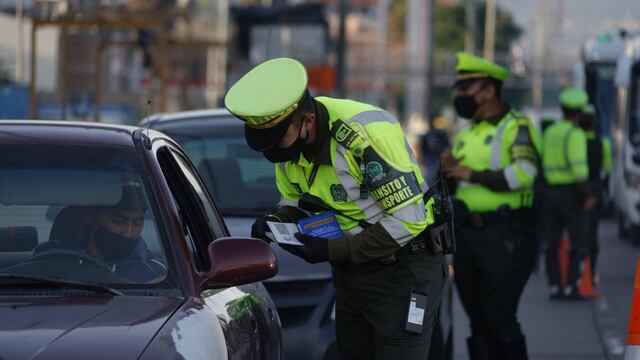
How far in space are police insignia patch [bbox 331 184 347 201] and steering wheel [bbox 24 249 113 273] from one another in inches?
42.8

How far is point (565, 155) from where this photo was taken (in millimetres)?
14070

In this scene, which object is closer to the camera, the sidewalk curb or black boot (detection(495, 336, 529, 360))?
black boot (detection(495, 336, 529, 360))

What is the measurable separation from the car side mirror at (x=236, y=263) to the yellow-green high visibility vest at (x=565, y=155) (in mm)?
9270

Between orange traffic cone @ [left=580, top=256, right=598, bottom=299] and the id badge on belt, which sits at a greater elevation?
the id badge on belt

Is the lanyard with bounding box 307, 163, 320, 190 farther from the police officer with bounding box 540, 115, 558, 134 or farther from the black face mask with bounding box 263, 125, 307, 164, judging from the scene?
the police officer with bounding box 540, 115, 558, 134

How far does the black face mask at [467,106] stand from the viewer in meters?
8.45

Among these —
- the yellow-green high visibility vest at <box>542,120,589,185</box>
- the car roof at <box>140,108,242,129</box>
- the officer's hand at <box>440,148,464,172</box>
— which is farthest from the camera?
the yellow-green high visibility vest at <box>542,120,589,185</box>

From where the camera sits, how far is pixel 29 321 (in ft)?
13.8

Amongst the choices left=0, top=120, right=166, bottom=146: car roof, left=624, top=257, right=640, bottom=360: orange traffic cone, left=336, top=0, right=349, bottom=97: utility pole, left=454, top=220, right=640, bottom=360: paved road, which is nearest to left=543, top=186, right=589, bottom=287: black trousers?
left=454, top=220, right=640, bottom=360: paved road

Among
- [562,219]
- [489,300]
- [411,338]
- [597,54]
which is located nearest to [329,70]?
[597,54]

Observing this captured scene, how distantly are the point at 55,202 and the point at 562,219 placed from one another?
997cm

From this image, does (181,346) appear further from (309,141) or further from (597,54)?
(597,54)

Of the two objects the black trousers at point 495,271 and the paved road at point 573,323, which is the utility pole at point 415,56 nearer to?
the paved road at point 573,323

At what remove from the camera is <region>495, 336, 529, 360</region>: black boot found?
26.9 ft
